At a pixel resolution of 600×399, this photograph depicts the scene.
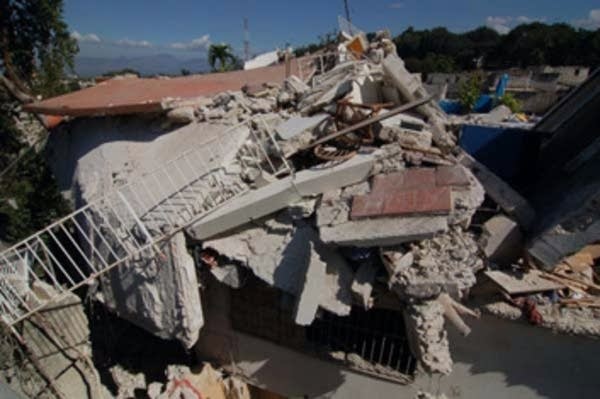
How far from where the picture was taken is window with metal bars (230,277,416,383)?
5480 millimetres

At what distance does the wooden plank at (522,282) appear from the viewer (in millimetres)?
4465

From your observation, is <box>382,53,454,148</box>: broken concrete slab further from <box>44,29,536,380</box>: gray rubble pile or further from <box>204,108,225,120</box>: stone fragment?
<box>204,108,225,120</box>: stone fragment

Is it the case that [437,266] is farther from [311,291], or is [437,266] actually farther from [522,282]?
[311,291]

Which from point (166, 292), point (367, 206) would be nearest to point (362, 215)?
point (367, 206)

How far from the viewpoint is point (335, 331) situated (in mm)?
5859

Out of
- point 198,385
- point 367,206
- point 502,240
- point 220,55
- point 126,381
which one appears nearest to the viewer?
point 367,206

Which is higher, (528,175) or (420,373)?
(528,175)

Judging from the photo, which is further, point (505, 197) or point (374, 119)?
point (374, 119)

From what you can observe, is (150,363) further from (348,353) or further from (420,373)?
(420,373)

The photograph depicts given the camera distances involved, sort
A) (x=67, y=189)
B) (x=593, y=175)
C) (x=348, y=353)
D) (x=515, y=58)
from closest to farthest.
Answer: (x=593, y=175) < (x=348, y=353) < (x=67, y=189) < (x=515, y=58)

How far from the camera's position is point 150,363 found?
767 centimetres

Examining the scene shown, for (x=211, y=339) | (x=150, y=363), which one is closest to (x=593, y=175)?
(x=211, y=339)

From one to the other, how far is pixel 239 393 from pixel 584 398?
5.09 m

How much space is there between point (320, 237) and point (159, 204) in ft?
9.02
